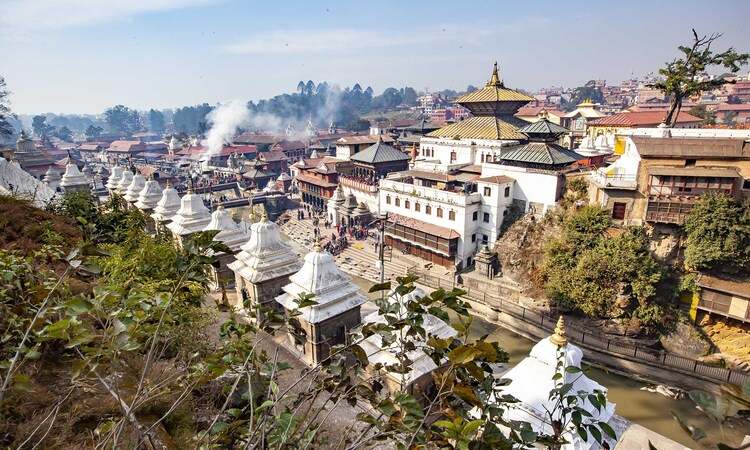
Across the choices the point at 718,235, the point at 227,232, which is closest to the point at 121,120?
the point at 227,232

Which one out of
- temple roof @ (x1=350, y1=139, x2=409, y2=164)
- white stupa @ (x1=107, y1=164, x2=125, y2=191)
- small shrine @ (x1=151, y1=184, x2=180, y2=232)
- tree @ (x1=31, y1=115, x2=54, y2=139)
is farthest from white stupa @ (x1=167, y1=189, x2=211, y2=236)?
tree @ (x1=31, y1=115, x2=54, y2=139)

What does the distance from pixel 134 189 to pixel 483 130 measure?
30904 mm

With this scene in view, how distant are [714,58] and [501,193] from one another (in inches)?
601

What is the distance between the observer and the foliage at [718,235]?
20266 mm

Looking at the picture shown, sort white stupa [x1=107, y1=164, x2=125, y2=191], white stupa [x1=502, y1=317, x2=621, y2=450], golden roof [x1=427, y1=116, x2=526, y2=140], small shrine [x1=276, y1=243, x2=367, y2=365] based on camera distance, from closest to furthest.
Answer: white stupa [x1=502, y1=317, x2=621, y2=450], small shrine [x1=276, y1=243, x2=367, y2=365], white stupa [x1=107, y1=164, x2=125, y2=191], golden roof [x1=427, y1=116, x2=526, y2=140]

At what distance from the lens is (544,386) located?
832 cm

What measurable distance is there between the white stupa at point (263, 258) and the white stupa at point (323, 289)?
5.49 feet

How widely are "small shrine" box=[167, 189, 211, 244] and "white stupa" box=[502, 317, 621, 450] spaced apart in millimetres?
16062

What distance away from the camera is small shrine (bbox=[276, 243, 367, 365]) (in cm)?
1278

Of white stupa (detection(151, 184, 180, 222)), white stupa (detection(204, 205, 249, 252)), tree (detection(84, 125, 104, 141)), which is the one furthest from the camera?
tree (detection(84, 125, 104, 141))

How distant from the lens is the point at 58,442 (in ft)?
16.9

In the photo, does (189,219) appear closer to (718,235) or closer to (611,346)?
(611,346)

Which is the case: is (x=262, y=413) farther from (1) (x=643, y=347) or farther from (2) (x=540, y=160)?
(2) (x=540, y=160)

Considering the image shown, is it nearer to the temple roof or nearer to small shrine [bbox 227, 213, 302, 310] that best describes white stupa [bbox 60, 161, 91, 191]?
small shrine [bbox 227, 213, 302, 310]
